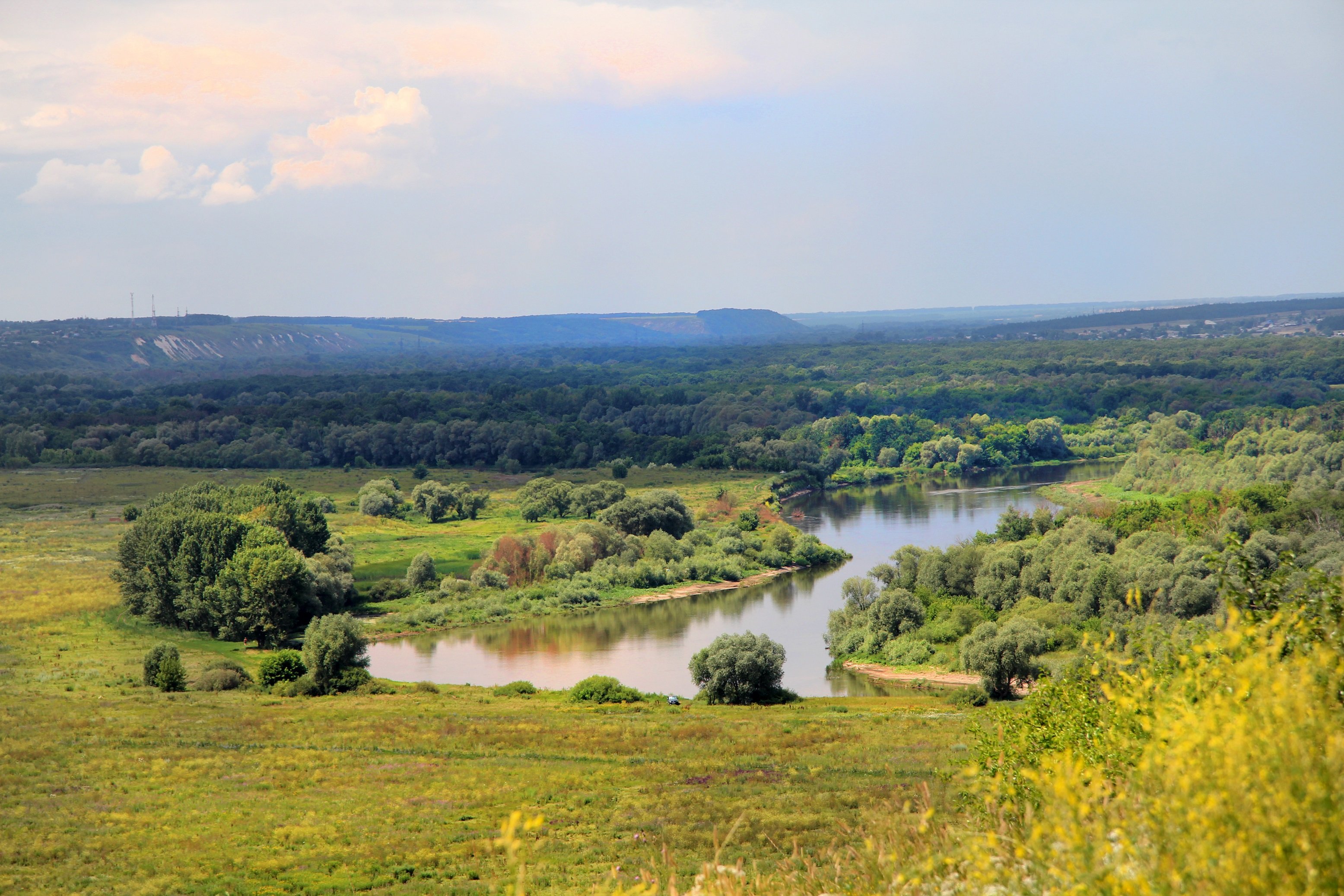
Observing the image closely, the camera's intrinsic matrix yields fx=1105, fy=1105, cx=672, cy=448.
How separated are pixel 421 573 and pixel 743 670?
88.1 ft

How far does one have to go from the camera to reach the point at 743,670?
36.8 m

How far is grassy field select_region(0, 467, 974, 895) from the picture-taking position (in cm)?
1916

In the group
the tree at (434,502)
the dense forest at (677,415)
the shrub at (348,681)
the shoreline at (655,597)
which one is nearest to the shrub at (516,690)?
the shrub at (348,681)

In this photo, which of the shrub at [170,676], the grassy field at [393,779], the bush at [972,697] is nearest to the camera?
the grassy field at [393,779]

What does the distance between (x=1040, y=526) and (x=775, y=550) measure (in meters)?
16.9

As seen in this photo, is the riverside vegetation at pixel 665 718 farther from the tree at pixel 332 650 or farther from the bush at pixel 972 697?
the bush at pixel 972 697

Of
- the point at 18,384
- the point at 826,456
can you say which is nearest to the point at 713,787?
the point at 826,456

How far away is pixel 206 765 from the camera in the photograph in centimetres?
2686

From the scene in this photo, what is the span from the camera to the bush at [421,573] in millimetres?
57969

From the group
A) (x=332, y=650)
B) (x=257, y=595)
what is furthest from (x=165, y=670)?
(x=257, y=595)

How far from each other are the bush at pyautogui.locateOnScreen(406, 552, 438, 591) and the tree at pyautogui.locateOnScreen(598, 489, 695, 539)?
11.8 meters

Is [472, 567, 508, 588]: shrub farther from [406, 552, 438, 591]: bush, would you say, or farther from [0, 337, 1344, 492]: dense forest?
[0, 337, 1344, 492]: dense forest

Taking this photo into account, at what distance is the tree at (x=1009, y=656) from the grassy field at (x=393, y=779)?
2.68 meters

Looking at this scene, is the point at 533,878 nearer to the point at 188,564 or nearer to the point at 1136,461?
the point at 188,564
